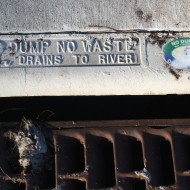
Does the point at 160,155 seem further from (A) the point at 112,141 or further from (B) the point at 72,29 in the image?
(B) the point at 72,29

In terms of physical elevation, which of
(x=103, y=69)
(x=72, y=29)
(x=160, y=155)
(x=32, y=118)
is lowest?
(x=160, y=155)

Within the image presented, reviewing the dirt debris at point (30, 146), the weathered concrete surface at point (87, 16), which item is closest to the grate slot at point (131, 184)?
the dirt debris at point (30, 146)

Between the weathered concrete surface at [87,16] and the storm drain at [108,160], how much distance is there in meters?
0.41

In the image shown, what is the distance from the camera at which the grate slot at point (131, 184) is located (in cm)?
209

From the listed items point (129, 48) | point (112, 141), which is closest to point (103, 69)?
point (129, 48)

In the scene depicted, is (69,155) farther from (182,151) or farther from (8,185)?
(182,151)

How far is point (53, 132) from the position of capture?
218 cm

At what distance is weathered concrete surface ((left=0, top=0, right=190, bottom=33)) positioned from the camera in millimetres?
2154

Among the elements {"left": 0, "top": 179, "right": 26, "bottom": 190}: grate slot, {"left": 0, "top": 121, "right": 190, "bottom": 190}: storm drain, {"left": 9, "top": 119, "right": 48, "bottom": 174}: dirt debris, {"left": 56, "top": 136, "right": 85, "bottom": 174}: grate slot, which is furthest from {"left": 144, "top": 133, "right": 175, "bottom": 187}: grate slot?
{"left": 0, "top": 179, "right": 26, "bottom": 190}: grate slot

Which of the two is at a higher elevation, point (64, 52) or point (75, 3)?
point (75, 3)

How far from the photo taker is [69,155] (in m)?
2.15

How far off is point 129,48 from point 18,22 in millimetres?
452

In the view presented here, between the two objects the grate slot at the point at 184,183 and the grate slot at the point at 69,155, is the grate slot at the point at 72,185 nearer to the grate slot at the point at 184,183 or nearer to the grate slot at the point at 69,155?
the grate slot at the point at 69,155

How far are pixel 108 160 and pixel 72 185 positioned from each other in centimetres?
18
